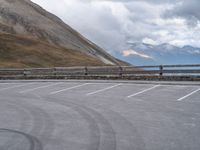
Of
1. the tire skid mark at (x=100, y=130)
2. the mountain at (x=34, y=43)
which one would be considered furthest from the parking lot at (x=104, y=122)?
the mountain at (x=34, y=43)

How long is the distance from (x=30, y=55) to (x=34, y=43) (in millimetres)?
14973

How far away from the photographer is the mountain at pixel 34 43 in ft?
263

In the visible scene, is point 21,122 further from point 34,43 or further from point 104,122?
point 34,43

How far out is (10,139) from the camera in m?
8.82

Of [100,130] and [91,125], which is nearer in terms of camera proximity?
[100,130]

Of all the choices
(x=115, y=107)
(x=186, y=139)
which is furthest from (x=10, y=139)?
(x=115, y=107)

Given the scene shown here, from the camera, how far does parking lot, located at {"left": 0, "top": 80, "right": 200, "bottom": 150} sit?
8.25 m

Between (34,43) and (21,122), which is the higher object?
(34,43)

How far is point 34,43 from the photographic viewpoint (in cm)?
9656

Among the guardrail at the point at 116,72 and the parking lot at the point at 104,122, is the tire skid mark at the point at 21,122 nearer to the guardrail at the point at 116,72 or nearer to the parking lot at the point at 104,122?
the parking lot at the point at 104,122

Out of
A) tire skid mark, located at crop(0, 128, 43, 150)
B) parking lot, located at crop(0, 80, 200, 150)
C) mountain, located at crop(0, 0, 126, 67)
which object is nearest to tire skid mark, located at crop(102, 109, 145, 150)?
parking lot, located at crop(0, 80, 200, 150)

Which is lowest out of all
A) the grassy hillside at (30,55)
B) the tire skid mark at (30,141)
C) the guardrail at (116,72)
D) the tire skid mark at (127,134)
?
the tire skid mark at (30,141)

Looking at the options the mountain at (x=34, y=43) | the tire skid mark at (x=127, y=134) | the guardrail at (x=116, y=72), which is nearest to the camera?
the tire skid mark at (x=127, y=134)

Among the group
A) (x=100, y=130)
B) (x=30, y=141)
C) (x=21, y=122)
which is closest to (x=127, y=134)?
(x=100, y=130)
